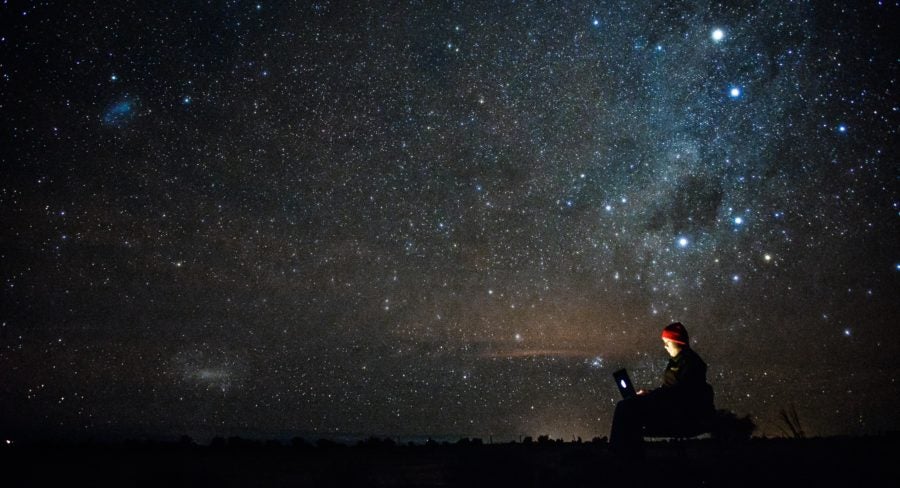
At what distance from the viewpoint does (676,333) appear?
4.90 m

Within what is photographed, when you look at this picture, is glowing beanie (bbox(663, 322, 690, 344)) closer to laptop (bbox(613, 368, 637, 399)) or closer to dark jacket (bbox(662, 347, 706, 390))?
dark jacket (bbox(662, 347, 706, 390))

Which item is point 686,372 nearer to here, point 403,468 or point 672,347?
point 672,347

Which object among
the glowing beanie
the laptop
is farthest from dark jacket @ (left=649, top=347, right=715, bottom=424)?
the laptop

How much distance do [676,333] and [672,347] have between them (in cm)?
15

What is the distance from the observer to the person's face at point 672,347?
489 centimetres

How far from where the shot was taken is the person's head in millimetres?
4879

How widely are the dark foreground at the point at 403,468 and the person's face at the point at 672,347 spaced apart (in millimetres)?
930

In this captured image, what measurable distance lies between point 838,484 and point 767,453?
6.88 ft

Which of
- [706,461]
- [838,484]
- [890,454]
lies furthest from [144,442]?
[890,454]

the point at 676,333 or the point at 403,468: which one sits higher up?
the point at 676,333

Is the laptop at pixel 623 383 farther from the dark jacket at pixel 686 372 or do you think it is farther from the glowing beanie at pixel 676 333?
the glowing beanie at pixel 676 333

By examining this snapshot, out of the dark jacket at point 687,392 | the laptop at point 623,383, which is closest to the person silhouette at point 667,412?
the dark jacket at point 687,392

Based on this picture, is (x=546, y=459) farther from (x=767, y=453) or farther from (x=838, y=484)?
(x=767, y=453)

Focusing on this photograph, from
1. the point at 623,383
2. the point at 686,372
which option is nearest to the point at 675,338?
the point at 686,372
